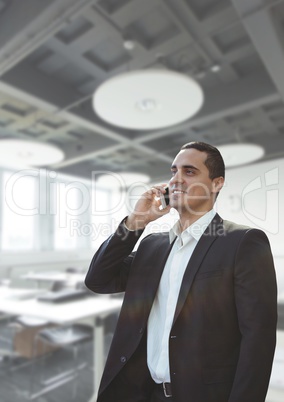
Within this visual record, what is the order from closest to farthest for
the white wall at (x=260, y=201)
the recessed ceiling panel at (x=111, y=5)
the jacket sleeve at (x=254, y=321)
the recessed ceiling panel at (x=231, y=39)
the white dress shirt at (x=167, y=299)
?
the jacket sleeve at (x=254, y=321) < the white dress shirt at (x=167, y=299) < the white wall at (x=260, y=201) < the recessed ceiling panel at (x=111, y=5) < the recessed ceiling panel at (x=231, y=39)

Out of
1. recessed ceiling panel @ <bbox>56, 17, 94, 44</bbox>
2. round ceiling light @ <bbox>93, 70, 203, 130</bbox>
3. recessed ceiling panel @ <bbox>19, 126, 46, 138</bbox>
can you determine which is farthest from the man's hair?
recessed ceiling panel @ <bbox>19, 126, 46, 138</bbox>

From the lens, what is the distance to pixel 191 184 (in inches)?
36.5

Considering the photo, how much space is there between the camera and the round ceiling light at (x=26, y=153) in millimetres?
3141

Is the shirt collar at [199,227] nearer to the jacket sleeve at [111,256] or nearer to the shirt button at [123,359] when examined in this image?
the jacket sleeve at [111,256]

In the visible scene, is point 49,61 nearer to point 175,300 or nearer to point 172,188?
point 172,188

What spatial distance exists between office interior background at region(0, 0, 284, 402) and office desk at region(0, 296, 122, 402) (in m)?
0.01

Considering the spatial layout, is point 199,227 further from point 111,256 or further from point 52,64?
point 52,64

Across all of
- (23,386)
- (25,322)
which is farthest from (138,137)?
(23,386)

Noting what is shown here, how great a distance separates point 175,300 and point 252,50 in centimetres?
293

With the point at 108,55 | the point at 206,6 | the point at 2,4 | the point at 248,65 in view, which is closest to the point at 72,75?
the point at 108,55

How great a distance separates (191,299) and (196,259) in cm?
11

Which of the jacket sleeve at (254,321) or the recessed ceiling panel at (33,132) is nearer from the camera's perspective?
the jacket sleeve at (254,321)

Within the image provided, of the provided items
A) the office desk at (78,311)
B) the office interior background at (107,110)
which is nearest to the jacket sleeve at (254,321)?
the office interior background at (107,110)

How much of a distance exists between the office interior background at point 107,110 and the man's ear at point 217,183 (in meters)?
0.31
